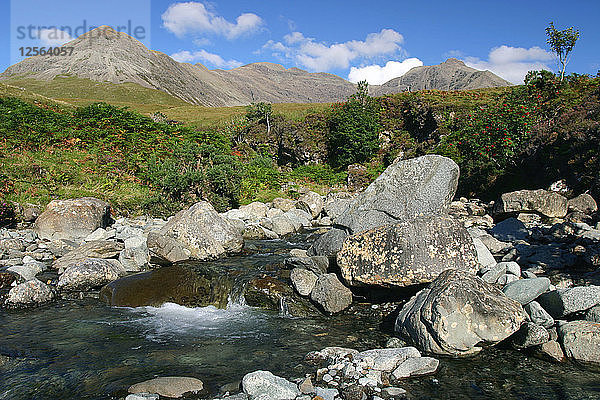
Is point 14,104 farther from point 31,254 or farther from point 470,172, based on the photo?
point 470,172

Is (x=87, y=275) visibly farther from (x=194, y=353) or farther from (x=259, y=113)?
(x=259, y=113)

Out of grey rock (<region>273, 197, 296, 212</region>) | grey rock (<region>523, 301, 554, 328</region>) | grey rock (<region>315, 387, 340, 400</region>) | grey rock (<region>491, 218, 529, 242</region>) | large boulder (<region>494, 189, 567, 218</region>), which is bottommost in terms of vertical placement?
grey rock (<region>315, 387, 340, 400</region>)

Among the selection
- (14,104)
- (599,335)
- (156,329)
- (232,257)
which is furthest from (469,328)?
(14,104)

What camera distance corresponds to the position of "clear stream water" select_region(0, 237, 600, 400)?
17.5 ft

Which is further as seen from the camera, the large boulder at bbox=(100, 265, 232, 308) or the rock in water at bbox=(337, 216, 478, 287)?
the large boulder at bbox=(100, 265, 232, 308)

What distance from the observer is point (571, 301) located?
6578mm

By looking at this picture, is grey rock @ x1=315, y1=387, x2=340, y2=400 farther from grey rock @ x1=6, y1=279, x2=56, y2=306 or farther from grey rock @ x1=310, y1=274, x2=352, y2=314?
grey rock @ x1=6, y1=279, x2=56, y2=306

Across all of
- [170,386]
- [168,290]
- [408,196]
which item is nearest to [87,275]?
[168,290]

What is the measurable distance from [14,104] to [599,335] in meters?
35.2

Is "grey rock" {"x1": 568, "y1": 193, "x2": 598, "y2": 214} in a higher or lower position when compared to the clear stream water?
higher

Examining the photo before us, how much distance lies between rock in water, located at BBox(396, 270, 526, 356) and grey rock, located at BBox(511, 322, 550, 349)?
17 cm

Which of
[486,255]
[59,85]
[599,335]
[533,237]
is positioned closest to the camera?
[599,335]

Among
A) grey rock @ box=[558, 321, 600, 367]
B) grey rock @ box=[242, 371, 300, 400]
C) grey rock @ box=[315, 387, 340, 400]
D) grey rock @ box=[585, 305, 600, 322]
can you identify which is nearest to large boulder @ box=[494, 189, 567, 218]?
grey rock @ box=[585, 305, 600, 322]

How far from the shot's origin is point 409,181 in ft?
39.5
